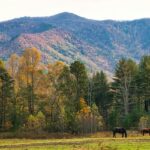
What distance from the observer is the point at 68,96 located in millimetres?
106562

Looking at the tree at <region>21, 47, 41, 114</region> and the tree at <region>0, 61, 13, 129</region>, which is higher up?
the tree at <region>21, 47, 41, 114</region>

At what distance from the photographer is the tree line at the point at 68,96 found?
9839 centimetres

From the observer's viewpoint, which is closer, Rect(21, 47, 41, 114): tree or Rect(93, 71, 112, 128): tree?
Rect(21, 47, 41, 114): tree

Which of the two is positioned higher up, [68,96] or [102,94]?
[102,94]

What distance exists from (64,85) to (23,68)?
10866 mm

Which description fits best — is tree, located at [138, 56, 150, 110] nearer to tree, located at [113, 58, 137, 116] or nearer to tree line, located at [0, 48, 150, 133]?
tree line, located at [0, 48, 150, 133]

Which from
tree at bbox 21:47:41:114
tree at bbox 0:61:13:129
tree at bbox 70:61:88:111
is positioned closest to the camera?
tree at bbox 0:61:13:129

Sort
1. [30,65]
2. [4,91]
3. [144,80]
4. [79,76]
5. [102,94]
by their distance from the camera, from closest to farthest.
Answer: [4,91] < [79,76] < [30,65] < [144,80] < [102,94]

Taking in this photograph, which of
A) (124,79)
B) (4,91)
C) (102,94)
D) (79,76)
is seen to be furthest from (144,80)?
(4,91)

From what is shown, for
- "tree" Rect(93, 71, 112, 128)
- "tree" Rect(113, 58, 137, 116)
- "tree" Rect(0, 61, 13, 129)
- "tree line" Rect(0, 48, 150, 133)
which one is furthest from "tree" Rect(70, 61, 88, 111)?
"tree" Rect(0, 61, 13, 129)

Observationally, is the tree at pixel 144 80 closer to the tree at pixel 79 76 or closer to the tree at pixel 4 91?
the tree at pixel 79 76

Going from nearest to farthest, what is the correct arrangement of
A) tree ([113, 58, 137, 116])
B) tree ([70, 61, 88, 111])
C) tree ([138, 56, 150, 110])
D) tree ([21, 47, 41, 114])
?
tree ([70, 61, 88, 111]), tree ([21, 47, 41, 114]), tree ([138, 56, 150, 110]), tree ([113, 58, 137, 116])

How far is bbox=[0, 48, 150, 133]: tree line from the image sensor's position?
98.4 meters

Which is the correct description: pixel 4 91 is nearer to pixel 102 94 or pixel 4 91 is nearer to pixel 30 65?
pixel 30 65
